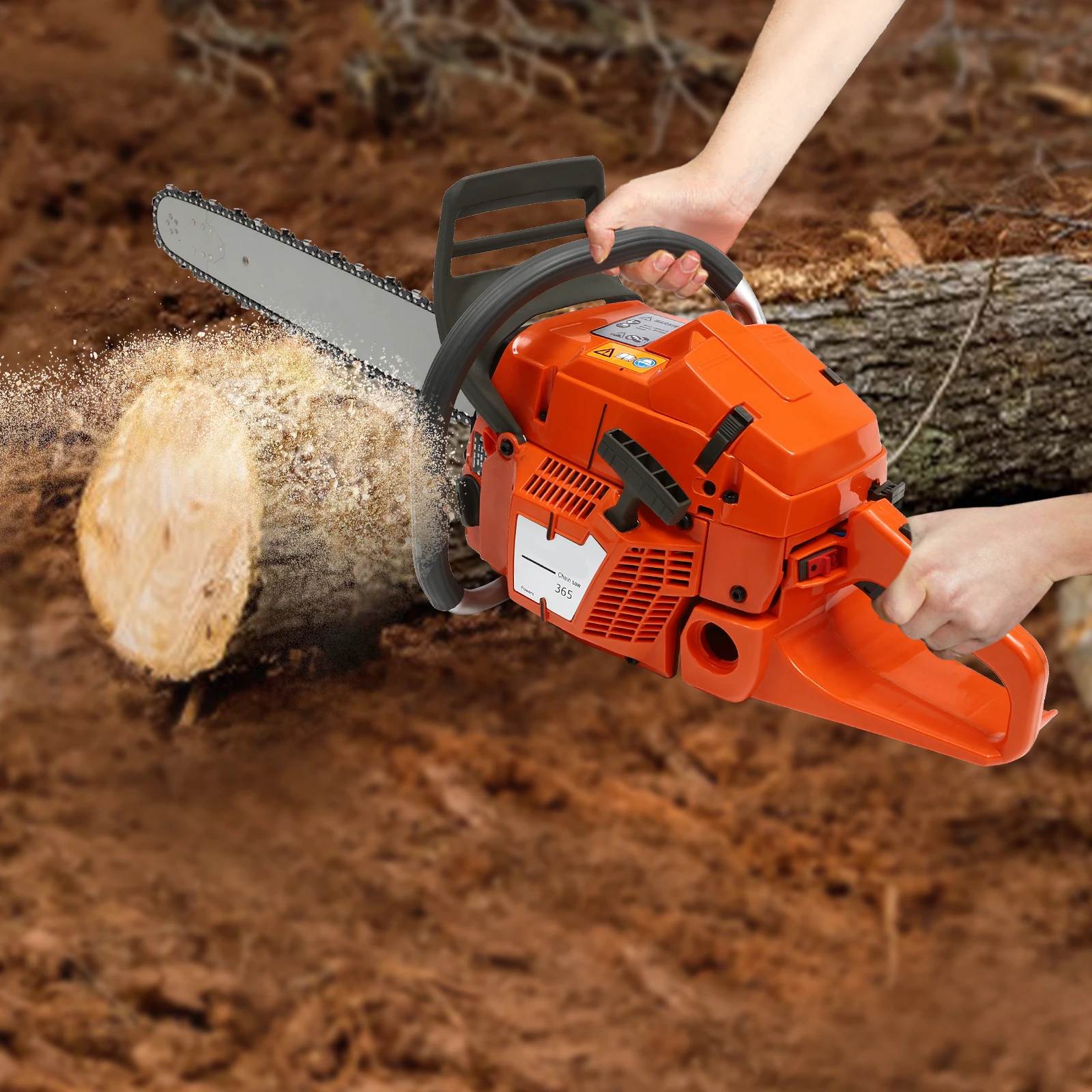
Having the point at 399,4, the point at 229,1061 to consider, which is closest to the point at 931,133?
the point at 399,4

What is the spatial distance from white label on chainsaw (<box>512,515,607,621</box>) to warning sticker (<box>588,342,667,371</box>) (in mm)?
258

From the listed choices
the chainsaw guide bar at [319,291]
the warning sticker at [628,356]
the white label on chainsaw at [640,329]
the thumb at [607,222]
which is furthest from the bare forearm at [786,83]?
the chainsaw guide bar at [319,291]

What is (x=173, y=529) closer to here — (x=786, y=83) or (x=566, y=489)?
(x=566, y=489)

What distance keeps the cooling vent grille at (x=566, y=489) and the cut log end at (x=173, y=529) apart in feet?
2.16

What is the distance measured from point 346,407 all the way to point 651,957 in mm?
1294

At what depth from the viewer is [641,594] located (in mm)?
1618

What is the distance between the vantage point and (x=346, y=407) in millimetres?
2041

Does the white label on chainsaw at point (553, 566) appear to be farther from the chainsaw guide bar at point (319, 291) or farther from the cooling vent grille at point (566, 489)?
the chainsaw guide bar at point (319, 291)

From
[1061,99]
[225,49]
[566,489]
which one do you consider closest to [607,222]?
[566,489]

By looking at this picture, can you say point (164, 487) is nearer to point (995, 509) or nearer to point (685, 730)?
point (685, 730)

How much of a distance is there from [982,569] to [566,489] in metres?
0.59

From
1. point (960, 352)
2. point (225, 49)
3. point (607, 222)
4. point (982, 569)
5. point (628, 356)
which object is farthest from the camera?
point (225, 49)

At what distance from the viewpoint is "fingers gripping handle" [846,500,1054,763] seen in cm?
147

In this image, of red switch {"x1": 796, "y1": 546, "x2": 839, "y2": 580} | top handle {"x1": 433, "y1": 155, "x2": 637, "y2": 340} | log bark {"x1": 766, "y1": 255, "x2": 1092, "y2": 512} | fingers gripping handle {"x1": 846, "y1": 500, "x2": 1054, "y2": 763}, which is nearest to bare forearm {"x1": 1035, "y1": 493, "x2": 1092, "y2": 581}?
fingers gripping handle {"x1": 846, "y1": 500, "x2": 1054, "y2": 763}
